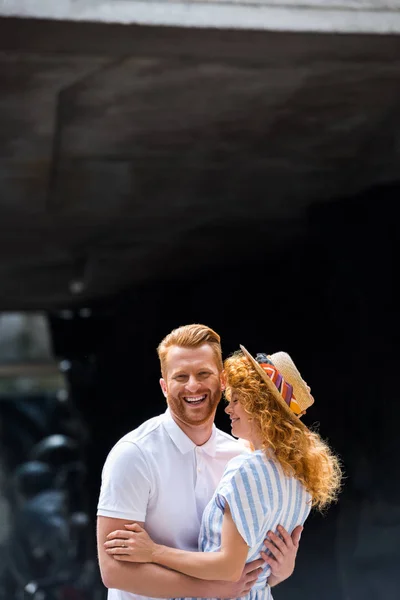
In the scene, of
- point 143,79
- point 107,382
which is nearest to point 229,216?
point 143,79

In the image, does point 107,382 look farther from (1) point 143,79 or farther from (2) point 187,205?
(1) point 143,79

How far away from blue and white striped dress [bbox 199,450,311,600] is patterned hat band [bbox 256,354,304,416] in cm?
16

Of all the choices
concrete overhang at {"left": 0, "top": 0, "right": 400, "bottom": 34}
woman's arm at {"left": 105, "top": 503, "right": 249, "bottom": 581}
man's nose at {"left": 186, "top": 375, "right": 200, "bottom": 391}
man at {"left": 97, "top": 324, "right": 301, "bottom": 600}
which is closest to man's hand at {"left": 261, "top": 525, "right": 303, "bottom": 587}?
man at {"left": 97, "top": 324, "right": 301, "bottom": 600}

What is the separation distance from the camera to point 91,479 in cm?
1255

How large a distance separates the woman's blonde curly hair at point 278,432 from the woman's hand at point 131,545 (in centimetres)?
39

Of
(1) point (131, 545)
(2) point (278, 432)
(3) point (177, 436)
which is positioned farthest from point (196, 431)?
(1) point (131, 545)

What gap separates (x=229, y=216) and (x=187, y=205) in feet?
1.49

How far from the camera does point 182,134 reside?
5.22m

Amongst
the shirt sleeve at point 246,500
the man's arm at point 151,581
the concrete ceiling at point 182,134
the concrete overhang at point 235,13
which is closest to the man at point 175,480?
the man's arm at point 151,581

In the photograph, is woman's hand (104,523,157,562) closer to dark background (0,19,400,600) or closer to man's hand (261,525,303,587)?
man's hand (261,525,303,587)

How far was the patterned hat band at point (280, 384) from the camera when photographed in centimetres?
239

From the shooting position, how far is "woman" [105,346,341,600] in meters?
2.25

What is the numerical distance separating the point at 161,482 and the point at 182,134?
318 centimetres

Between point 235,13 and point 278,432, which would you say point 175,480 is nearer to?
point 278,432
